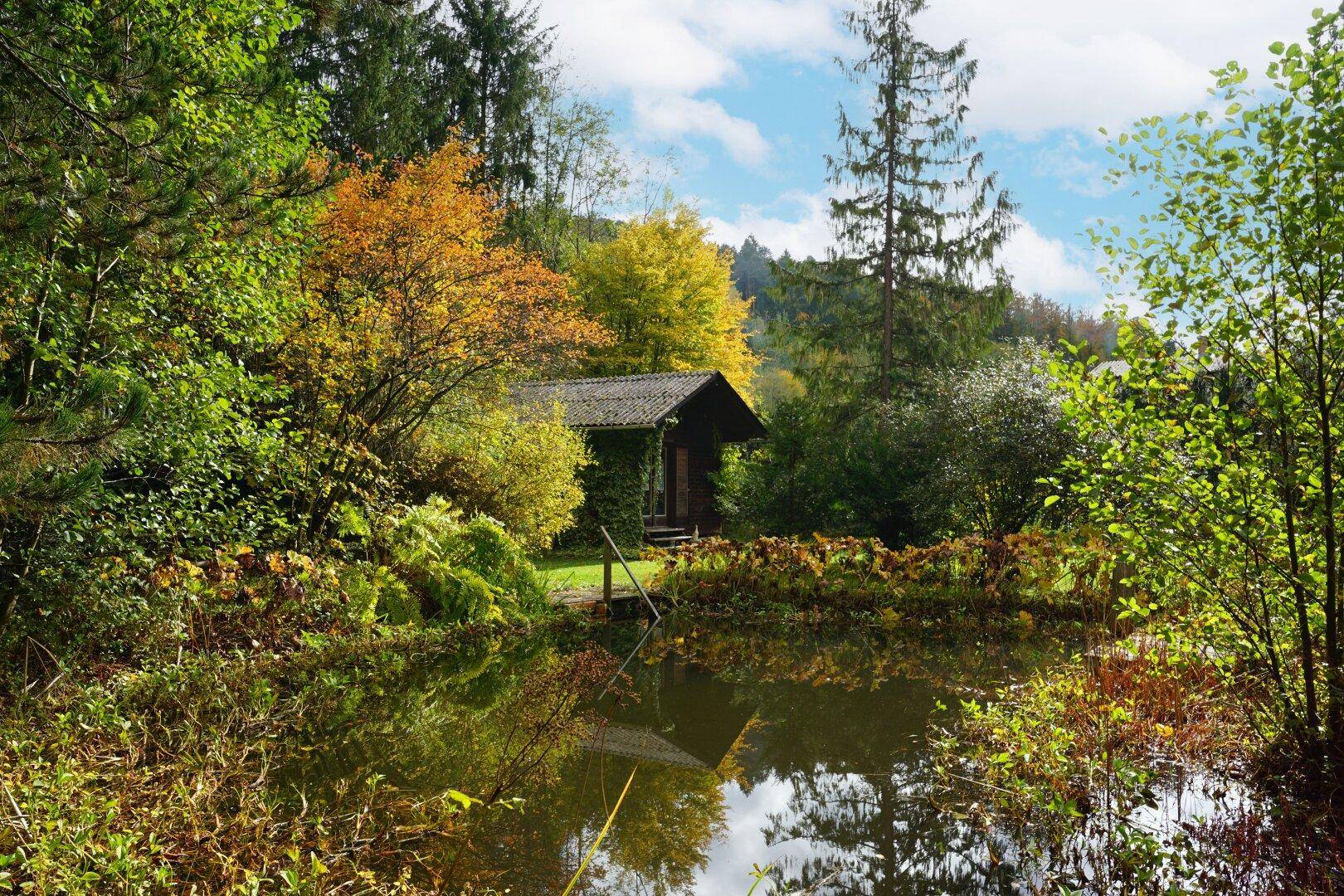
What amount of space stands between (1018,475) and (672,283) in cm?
1906

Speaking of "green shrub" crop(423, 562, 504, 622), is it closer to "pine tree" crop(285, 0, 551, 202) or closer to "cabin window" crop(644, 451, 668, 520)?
"cabin window" crop(644, 451, 668, 520)

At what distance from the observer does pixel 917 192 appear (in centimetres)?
2650

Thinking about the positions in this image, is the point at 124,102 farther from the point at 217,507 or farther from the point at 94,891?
the point at 217,507

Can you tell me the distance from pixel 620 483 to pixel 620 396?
242cm

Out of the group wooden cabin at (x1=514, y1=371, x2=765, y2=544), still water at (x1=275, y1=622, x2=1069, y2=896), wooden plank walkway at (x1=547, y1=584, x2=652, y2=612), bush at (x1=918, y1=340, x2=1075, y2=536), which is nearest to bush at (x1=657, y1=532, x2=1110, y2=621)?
wooden plank walkway at (x1=547, y1=584, x2=652, y2=612)

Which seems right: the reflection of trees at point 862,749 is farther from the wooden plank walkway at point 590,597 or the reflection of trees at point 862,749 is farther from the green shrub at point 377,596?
the green shrub at point 377,596

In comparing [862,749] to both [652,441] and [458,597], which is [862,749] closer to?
[458,597]

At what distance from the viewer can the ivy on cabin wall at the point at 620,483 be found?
2009cm

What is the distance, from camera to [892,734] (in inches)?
283

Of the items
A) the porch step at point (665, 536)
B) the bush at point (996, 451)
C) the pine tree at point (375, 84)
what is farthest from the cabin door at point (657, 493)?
the pine tree at point (375, 84)

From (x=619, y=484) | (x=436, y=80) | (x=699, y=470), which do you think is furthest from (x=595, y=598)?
(x=436, y=80)

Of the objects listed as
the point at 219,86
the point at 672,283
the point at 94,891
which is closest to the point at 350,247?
the point at 219,86

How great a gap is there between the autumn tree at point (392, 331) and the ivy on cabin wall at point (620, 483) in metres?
2.55

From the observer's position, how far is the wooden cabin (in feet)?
65.8
